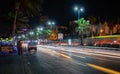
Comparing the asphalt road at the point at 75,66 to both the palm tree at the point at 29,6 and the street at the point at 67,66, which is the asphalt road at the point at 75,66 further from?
the palm tree at the point at 29,6

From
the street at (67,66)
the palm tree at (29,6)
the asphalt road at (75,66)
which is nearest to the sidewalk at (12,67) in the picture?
the street at (67,66)

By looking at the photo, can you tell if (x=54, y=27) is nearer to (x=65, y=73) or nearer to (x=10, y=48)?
(x=10, y=48)

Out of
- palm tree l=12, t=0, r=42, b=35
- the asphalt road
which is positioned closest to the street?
the asphalt road

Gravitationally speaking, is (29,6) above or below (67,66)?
above

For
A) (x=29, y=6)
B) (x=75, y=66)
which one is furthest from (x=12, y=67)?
(x=29, y=6)

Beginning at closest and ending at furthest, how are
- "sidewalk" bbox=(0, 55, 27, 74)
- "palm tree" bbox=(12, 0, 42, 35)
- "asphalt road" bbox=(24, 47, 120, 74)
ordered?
1. "asphalt road" bbox=(24, 47, 120, 74)
2. "sidewalk" bbox=(0, 55, 27, 74)
3. "palm tree" bbox=(12, 0, 42, 35)

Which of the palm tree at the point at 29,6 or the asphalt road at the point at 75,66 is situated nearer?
the asphalt road at the point at 75,66

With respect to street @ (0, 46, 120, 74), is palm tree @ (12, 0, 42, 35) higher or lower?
higher

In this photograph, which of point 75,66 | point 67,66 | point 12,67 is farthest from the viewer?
point 12,67

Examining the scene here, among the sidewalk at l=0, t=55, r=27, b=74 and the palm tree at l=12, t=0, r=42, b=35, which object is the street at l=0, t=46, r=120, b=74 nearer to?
the sidewalk at l=0, t=55, r=27, b=74

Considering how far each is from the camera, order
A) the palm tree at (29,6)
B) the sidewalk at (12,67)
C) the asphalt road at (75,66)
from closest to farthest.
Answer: the asphalt road at (75,66) → the sidewalk at (12,67) → the palm tree at (29,6)

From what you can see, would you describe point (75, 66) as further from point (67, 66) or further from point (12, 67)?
point (12, 67)

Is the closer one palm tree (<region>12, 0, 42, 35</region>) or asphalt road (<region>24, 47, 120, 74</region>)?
asphalt road (<region>24, 47, 120, 74</region>)

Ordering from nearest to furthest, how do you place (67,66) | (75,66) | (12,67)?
(75,66), (67,66), (12,67)
